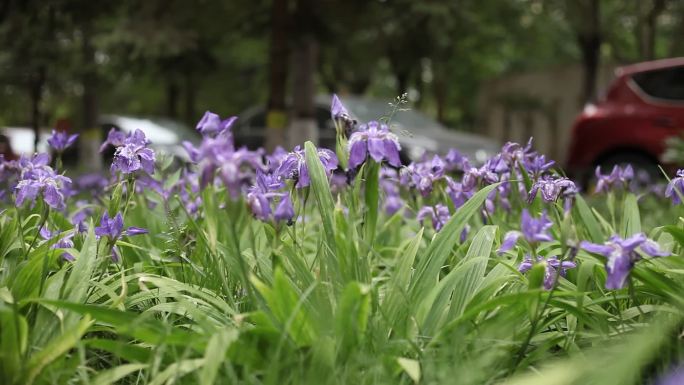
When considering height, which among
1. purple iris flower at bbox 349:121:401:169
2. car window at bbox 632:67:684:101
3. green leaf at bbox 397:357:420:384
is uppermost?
car window at bbox 632:67:684:101

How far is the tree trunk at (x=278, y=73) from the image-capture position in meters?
9.35

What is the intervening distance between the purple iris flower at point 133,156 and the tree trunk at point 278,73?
678 centimetres

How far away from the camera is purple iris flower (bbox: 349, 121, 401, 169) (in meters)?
2.11

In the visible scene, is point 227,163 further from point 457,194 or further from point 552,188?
point 457,194

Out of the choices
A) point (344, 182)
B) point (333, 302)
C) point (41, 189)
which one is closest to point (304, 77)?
point (344, 182)

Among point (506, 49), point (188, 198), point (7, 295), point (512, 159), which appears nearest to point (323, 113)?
point (188, 198)

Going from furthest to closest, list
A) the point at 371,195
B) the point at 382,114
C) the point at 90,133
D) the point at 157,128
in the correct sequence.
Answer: the point at 157,128, the point at 90,133, the point at 382,114, the point at 371,195

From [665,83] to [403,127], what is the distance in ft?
11.6

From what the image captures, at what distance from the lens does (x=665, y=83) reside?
8398mm

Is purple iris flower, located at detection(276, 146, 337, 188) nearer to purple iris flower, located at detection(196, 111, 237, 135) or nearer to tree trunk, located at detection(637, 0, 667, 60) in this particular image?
purple iris flower, located at detection(196, 111, 237, 135)

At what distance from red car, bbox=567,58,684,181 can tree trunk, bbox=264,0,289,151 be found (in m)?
3.64

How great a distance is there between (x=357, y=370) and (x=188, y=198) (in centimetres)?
214

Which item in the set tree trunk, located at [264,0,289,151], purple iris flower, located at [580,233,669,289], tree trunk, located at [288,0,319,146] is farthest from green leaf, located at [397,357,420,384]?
tree trunk, located at [264,0,289,151]

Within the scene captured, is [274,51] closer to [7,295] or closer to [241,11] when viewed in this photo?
[241,11]
